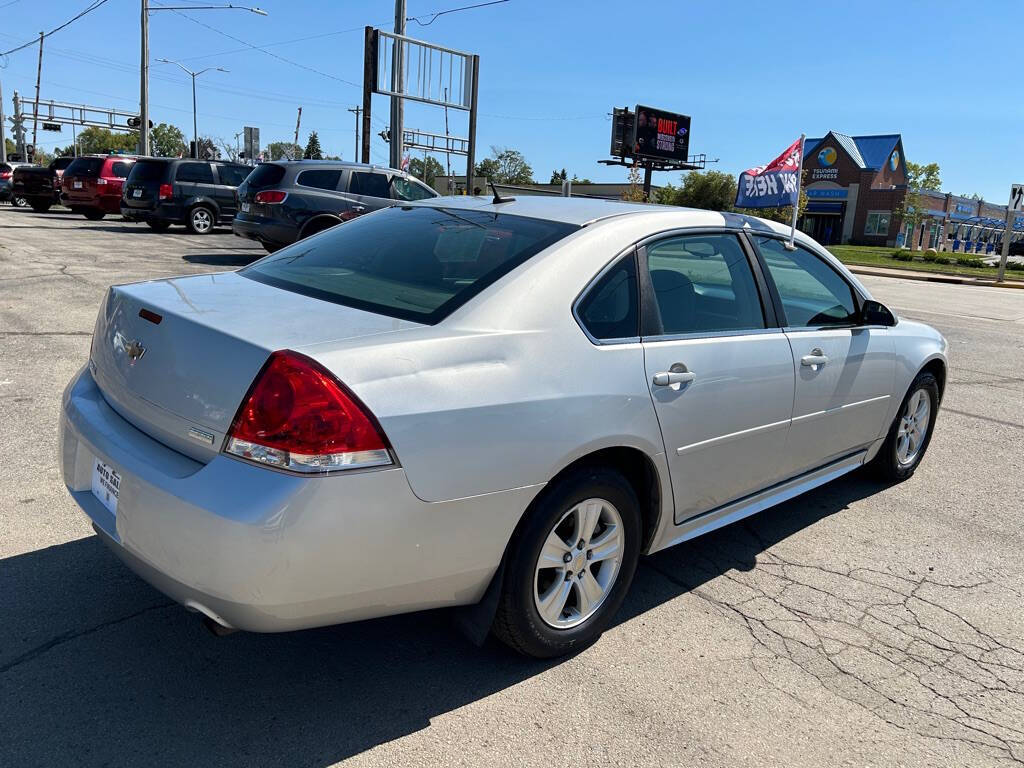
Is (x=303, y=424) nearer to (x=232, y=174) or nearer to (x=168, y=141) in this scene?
(x=232, y=174)

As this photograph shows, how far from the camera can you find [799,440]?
12.6 feet

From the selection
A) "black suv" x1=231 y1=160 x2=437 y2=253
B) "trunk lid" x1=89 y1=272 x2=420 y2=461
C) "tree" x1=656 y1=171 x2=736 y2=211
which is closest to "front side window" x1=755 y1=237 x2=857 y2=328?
"trunk lid" x1=89 y1=272 x2=420 y2=461

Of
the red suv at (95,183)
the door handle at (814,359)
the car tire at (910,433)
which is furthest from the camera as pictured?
the red suv at (95,183)

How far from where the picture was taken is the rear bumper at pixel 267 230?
44.8 ft

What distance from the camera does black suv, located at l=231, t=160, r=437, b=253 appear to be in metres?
13.7

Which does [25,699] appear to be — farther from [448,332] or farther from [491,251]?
[491,251]

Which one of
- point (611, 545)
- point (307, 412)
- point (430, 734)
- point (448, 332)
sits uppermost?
point (448, 332)

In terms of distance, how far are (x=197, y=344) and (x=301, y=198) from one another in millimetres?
11871

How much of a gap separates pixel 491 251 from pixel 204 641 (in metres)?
1.74

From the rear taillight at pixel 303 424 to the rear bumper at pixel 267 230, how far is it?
11.8m

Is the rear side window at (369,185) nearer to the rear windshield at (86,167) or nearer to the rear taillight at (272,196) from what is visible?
the rear taillight at (272,196)

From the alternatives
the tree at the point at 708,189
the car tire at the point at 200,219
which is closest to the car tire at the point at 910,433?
the car tire at the point at 200,219

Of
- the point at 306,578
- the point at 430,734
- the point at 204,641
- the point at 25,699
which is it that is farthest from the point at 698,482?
the point at 25,699

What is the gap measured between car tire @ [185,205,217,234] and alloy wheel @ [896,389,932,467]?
1865 centimetres
